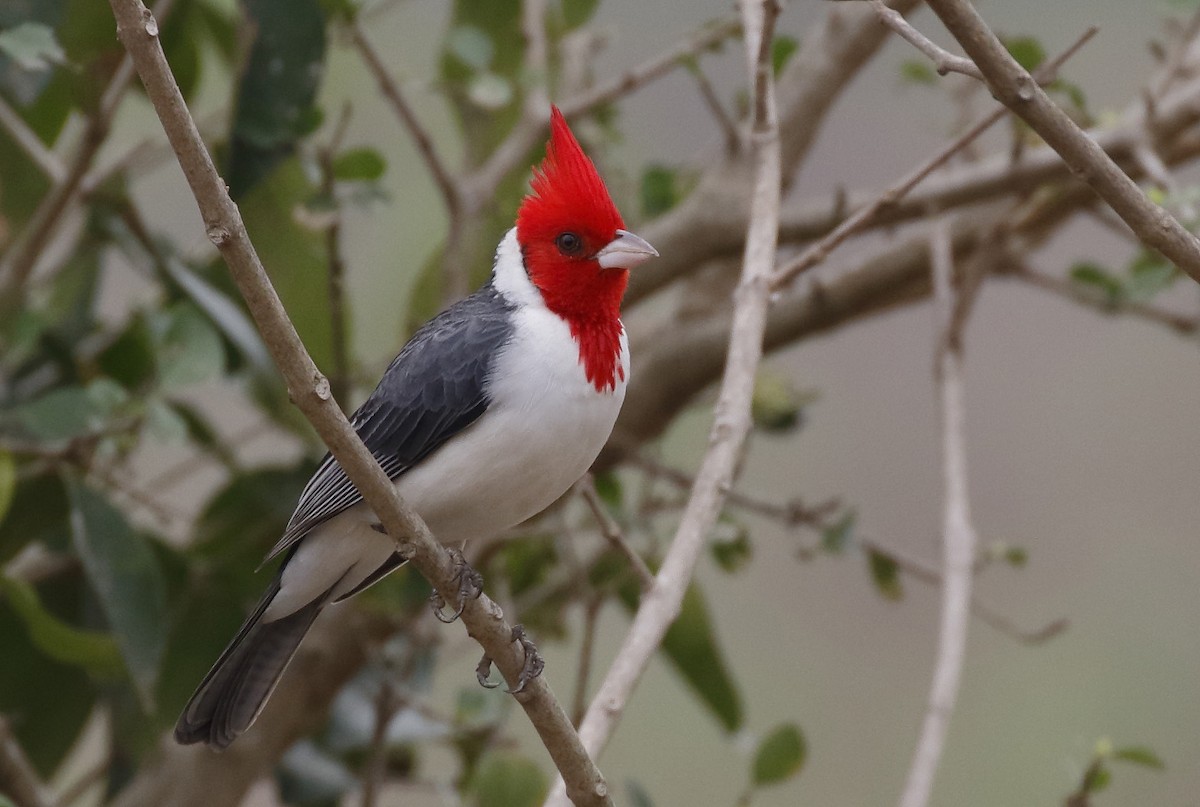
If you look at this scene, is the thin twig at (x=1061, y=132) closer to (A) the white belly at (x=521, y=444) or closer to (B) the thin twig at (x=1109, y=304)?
(A) the white belly at (x=521, y=444)

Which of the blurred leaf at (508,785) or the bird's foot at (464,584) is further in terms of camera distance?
the blurred leaf at (508,785)

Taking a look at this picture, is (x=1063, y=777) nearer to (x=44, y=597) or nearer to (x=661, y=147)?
(x=661, y=147)

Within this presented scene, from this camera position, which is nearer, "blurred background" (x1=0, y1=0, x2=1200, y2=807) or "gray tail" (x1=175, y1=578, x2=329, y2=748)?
"gray tail" (x1=175, y1=578, x2=329, y2=748)

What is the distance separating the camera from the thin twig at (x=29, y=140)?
263cm

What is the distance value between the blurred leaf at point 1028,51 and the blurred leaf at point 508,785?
1.68 metres

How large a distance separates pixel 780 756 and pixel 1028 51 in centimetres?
147

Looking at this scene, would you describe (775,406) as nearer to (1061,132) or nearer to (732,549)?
(732,549)

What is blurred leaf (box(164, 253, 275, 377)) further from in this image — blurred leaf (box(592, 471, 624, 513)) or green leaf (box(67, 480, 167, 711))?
blurred leaf (box(592, 471, 624, 513))

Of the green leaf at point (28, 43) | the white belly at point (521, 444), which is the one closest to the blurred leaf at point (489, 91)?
the white belly at point (521, 444)

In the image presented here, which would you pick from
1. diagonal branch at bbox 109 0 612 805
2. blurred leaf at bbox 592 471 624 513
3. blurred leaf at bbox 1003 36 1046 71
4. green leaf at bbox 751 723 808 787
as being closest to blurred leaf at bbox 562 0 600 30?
blurred leaf at bbox 1003 36 1046 71

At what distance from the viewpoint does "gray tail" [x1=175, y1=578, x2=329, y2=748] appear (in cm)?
209

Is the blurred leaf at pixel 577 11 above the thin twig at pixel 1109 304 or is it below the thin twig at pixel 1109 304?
above

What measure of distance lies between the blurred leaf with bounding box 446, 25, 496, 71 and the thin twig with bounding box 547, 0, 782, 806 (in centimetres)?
61

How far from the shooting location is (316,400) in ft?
4.41
